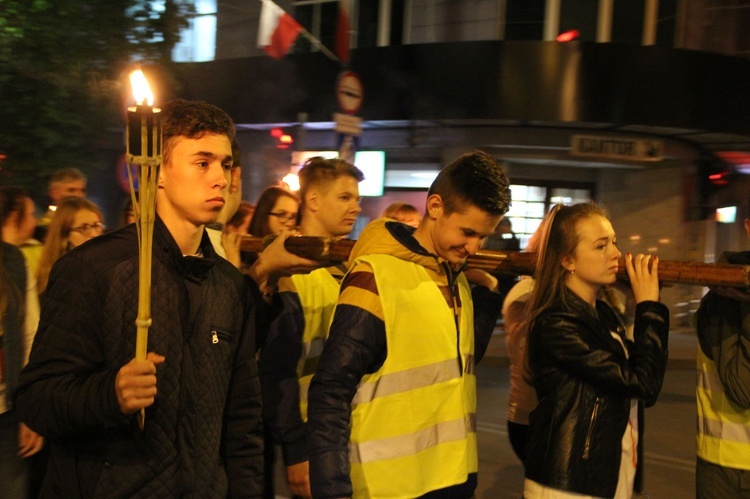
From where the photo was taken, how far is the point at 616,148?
1550 cm

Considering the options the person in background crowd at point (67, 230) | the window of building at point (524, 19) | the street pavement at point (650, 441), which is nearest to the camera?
the person in background crowd at point (67, 230)

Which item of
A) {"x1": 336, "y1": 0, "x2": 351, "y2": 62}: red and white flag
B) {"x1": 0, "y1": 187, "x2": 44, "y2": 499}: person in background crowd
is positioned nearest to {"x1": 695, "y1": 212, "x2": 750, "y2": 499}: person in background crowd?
{"x1": 0, "y1": 187, "x2": 44, "y2": 499}: person in background crowd

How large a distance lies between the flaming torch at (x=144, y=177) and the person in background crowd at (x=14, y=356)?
2.19m

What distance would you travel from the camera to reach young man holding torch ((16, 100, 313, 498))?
2170 millimetres

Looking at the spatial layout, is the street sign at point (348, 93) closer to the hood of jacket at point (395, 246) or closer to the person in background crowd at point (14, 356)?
the person in background crowd at point (14, 356)

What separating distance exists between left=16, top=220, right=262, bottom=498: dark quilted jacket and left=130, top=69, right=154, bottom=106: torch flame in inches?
18.6

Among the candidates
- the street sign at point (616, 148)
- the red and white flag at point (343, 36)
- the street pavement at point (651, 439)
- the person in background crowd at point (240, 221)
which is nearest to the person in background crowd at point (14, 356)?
the person in background crowd at point (240, 221)

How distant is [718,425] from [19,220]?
4.18 m

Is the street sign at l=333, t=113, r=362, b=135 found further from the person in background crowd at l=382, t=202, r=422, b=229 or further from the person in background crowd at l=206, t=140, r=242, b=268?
the person in background crowd at l=206, t=140, r=242, b=268

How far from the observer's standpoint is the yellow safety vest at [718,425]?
3500mm

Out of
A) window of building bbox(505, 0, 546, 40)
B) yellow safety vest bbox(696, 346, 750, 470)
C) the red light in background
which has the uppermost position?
window of building bbox(505, 0, 546, 40)

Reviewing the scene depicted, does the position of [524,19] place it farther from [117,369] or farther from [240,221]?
[117,369]

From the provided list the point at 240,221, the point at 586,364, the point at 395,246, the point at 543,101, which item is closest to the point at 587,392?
the point at 586,364

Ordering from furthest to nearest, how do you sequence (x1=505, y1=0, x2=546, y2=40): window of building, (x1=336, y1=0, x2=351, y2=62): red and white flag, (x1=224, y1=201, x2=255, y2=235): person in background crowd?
(x1=505, y1=0, x2=546, y2=40): window of building
(x1=336, y1=0, x2=351, y2=62): red and white flag
(x1=224, y1=201, x2=255, y2=235): person in background crowd
